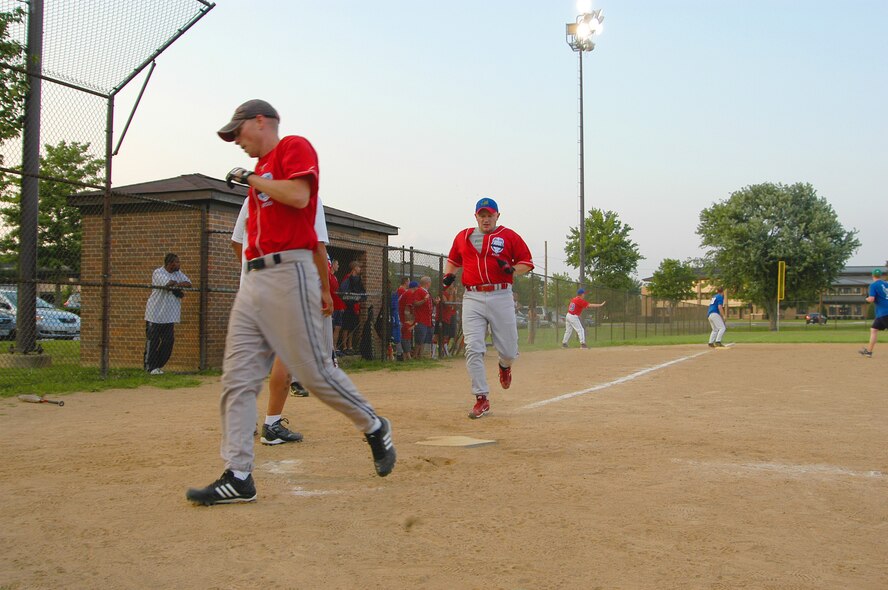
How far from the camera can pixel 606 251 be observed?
4772 cm

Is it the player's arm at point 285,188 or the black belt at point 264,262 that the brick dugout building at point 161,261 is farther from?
the player's arm at point 285,188

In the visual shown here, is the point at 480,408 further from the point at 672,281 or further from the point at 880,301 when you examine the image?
the point at 672,281

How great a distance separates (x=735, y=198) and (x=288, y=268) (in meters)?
55.9

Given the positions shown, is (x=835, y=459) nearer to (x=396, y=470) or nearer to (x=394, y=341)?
(x=396, y=470)

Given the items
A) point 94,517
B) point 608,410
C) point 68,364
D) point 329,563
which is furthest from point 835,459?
point 68,364

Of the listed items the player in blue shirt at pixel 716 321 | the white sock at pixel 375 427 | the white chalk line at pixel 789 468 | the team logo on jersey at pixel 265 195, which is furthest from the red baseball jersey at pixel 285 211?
the player in blue shirt at pixel 716 321

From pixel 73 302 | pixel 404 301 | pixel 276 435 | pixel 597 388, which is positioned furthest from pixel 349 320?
pixel 276 435

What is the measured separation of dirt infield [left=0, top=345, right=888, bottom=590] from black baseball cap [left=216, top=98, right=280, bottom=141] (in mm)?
1899

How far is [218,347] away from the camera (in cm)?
1215

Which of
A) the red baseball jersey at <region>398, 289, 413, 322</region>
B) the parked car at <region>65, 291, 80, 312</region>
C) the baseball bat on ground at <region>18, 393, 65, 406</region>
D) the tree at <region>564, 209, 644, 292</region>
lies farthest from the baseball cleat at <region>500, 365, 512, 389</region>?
the tree at <region>564, 209, 644, 292</region>

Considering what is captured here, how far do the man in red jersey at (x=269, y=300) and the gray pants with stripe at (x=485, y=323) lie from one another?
3.17m

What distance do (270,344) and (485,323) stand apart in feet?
12.0

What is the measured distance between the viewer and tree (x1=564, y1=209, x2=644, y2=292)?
47.9 meters

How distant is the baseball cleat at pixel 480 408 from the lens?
22.4ft
